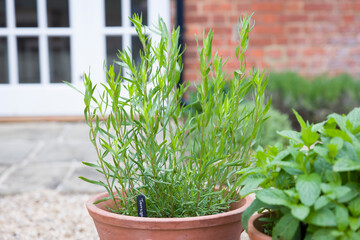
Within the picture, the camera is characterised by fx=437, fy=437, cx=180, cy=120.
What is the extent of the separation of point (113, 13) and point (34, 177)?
9.00 ft

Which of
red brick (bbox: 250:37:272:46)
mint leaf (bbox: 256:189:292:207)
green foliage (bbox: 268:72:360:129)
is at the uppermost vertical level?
red brick (bbox: 250:37:272:46)

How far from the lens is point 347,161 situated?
2.82ft

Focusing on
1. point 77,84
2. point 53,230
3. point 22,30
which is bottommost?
point 53,230

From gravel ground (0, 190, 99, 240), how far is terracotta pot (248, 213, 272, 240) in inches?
42.3

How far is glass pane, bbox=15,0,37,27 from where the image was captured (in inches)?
211

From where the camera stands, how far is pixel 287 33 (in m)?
5.13

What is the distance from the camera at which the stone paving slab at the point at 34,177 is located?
2705 millimetres

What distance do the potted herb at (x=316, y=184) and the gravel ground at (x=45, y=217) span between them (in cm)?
121

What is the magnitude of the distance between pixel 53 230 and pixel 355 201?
1.56 metres

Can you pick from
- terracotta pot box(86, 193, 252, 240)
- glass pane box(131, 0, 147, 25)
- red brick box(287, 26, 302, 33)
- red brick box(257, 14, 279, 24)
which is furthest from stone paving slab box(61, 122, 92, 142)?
terracotta pot box(86, 193, 252, 240)

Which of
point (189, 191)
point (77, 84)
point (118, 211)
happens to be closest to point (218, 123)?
point (189, 191)

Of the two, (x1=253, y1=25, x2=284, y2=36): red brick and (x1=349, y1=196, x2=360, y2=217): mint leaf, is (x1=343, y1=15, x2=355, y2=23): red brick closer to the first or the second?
(x1=253, y1=25, x2=284, y2=36): red brick

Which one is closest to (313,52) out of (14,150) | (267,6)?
(267,6)

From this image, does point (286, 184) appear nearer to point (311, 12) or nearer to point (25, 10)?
point (311, 12)
